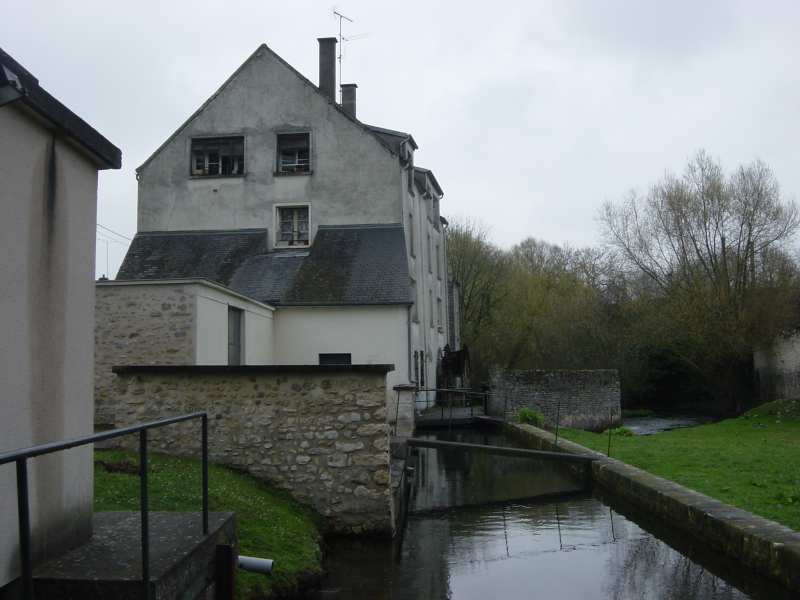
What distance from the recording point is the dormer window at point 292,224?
2214 centimetres

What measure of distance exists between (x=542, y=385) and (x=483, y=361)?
1334cm

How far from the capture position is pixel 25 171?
378 cm

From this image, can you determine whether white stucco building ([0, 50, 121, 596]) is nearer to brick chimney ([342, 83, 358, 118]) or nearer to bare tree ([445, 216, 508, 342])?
brick chimney ([342, 83, 358, 118])

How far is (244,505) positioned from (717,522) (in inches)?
174

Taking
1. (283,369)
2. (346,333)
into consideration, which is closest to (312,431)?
(283,369)

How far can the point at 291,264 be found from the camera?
20.8 meters

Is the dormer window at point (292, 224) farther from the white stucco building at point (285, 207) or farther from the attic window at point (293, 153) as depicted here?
the attic window at point (293, 153)

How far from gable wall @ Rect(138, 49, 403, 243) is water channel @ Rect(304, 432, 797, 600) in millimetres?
12799

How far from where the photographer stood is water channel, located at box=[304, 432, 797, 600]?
607 cm

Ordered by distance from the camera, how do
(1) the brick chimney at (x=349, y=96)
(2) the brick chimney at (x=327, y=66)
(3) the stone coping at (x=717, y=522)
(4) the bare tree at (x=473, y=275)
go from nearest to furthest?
(3) the stone coping at (x=717, y=522)
(2) the brick chimney at (x=327, y=66)
(1) the brick chimney at (x=349, y=96)
(4) the bare tree at (x=473, y=275)

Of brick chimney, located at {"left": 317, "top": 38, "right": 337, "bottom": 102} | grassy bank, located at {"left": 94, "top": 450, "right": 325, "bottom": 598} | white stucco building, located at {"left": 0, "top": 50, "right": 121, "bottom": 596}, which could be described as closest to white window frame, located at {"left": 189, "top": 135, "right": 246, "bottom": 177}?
brick chimney, located at {"left": 317, "top": 38, "right": 337, "bottom": 102}

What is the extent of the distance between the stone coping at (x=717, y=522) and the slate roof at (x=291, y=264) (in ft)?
32.4

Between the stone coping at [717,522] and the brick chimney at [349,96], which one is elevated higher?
the brick chimney at [349,96]

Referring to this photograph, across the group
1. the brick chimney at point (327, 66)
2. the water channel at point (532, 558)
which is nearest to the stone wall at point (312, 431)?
the water channel at point (532, 558)
